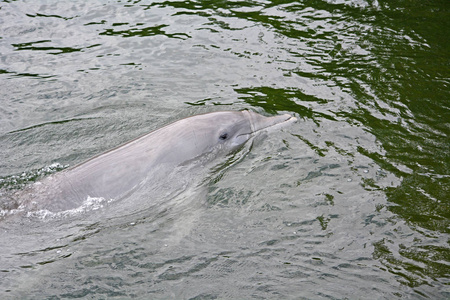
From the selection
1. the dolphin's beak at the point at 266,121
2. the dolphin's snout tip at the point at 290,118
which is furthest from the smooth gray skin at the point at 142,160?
the dolphin's snout tip at the point at 290,118

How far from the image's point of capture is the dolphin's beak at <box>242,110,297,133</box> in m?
10.0

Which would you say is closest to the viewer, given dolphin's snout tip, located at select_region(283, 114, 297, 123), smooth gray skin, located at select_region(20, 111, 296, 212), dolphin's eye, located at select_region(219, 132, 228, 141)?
smooth gray skin, located at select_region(20, 111, 296, 212)

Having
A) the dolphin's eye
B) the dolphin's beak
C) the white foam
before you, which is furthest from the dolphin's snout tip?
the white foam

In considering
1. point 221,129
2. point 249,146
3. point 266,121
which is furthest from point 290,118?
point 221,129

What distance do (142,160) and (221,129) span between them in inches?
66.7

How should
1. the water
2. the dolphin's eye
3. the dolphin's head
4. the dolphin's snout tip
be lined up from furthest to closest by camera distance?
the dolphin's snout tip, the dolphin's eye, the dolphin's head, the water

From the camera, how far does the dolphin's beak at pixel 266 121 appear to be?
1005 cm

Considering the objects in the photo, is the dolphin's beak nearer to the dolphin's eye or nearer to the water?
the water

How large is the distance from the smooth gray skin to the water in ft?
0.93

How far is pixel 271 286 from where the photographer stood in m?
6.74

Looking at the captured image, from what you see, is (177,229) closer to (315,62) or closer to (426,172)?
(426,172)

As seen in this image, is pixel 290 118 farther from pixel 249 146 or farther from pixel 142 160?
pixel 142 160

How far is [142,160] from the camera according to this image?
8.47 metres

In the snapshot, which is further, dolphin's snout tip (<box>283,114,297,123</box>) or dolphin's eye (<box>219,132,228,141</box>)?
dolphin's snout tip (<box>283,114,297,123</box>)
